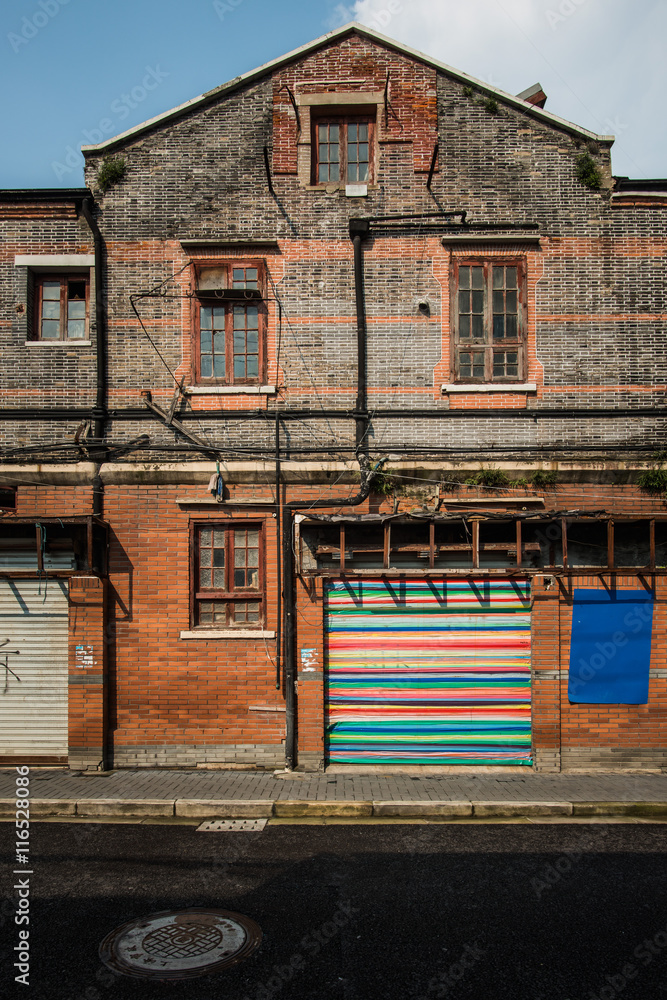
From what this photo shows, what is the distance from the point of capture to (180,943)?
19.0 feet

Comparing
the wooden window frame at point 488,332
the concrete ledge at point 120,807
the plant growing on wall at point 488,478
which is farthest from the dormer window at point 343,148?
the concrete ledge at point 120,807

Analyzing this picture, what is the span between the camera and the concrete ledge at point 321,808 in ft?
30.4

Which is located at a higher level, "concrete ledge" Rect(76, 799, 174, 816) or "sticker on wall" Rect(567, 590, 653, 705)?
"sticker on wall" Rect(567, 590, 653, 705)

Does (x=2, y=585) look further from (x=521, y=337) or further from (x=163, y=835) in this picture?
(x=521, y=337)

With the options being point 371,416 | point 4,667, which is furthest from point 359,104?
point 4,667

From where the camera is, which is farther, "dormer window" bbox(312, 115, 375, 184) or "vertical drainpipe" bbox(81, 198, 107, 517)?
"dormer window" bbox(312, 115, 375, 184)

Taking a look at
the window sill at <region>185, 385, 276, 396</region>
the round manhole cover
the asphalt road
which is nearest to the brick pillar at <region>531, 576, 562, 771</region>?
the asphalt road

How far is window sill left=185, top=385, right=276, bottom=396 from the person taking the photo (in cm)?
1165

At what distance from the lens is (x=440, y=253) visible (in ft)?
39.0

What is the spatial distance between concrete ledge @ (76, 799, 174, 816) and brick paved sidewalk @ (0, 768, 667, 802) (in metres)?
0.14

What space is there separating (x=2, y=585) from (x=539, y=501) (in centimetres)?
848

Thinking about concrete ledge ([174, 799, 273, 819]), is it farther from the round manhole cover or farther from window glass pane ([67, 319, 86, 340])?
window glass pane ([67, 319, 86, 340])

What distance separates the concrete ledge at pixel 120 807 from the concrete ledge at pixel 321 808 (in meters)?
1.47

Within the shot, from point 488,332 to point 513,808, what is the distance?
23.5 ft
